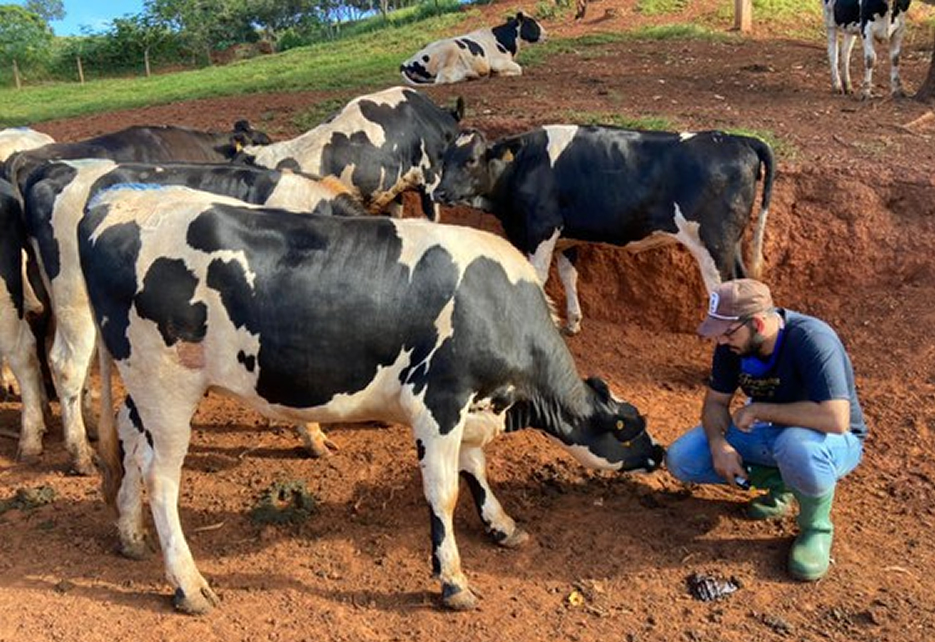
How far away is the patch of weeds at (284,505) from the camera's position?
572cm

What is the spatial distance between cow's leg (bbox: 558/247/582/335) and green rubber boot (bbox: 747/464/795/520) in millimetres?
3652

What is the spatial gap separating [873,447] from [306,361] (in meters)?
4.32

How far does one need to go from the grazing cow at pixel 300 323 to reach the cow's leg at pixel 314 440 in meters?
1.62

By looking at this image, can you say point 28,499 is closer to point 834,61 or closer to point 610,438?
point 610,438

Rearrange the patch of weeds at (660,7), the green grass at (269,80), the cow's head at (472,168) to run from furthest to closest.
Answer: the patch of weeds at (660,7), the green grass at (269,80), the cow's head at (472,168)

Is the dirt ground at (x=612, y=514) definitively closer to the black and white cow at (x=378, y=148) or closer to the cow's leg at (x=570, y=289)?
the cow's leg at (x=570, y=289)

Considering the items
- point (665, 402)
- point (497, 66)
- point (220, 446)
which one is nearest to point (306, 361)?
point (220, 446)

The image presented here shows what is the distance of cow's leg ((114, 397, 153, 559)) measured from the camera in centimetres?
502

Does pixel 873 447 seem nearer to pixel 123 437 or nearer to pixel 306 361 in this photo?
pixel 306 361

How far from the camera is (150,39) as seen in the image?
4222cm

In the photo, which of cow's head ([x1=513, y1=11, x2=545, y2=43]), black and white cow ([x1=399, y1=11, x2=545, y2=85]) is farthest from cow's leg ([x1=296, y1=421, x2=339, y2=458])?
cow's head ([x1=513, y1=11, x2=545, y2=43])

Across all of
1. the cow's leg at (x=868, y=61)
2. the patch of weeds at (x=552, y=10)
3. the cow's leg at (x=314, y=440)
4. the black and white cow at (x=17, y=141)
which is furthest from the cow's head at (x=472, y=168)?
the patch of weeds at (x=552, y=10)

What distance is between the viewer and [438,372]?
4691 millimetres

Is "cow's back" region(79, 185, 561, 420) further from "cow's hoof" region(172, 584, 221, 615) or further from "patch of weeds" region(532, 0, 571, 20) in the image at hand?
"patch of weeds" region(532, 0, 571, 20)
